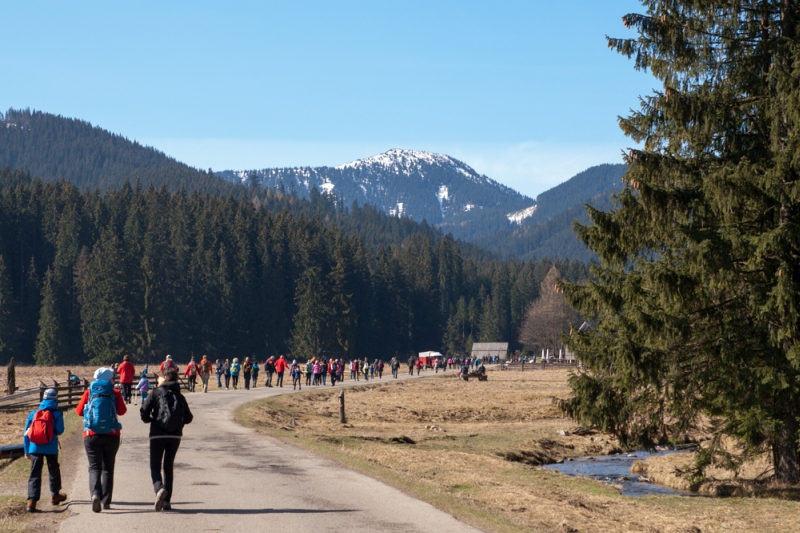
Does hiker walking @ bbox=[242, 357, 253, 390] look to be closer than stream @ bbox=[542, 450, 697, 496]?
No

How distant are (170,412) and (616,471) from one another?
15286 mm

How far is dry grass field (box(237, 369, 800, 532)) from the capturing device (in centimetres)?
1342

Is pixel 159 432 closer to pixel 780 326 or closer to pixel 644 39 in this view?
pixel 780 326

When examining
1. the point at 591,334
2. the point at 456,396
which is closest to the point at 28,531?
the point at 591,334

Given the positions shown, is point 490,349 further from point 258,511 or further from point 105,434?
point 105,434

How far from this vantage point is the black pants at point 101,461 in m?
12.0

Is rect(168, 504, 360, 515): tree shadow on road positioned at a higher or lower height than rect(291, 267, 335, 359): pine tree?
lower

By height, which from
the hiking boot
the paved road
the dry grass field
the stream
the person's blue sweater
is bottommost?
the stream

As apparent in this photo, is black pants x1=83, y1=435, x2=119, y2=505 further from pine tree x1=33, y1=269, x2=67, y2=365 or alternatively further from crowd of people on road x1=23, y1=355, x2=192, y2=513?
pine tree x1=33, y1=269, x2=67, y2=365

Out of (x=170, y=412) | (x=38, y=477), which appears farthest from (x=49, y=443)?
(x=170, y=412)

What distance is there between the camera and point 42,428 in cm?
1242

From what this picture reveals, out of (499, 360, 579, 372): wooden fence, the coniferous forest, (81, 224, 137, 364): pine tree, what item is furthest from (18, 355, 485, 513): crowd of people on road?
the coniferous forest

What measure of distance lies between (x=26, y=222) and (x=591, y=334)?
120m

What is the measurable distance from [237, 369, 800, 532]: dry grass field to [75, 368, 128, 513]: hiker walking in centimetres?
455
